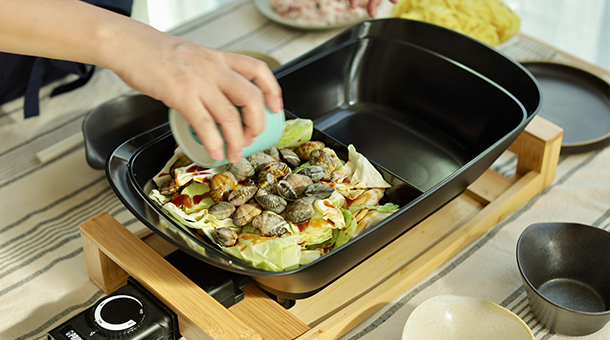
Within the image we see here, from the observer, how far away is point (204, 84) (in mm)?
539

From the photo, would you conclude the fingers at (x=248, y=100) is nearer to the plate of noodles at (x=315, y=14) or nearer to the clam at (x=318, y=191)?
the clam at (x=318, y=191)

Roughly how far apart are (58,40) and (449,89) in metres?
0.64

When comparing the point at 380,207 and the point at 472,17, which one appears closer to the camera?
the point at 380,207

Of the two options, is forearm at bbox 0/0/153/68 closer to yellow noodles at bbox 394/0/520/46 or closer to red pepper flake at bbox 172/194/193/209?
red pepper flake at bbox 172/194/193/209

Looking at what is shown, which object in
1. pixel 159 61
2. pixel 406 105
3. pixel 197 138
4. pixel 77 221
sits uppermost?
pixel 159 61

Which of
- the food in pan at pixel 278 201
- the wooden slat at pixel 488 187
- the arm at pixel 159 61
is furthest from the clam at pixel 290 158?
the wooden slat at pixel 488 187

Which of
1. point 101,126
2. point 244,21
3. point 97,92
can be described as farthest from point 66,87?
point 244,21

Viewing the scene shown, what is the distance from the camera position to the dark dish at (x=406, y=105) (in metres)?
0.78

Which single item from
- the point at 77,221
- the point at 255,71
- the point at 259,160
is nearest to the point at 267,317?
the point at 259,160

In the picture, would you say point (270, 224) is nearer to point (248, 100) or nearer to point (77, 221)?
point (248, 100)

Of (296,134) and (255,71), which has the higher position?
(255,71)

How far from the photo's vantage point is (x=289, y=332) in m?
0.69

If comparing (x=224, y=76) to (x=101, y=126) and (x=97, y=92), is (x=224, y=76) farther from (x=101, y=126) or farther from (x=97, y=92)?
(x=97, y=92)

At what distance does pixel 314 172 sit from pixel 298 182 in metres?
0.03
